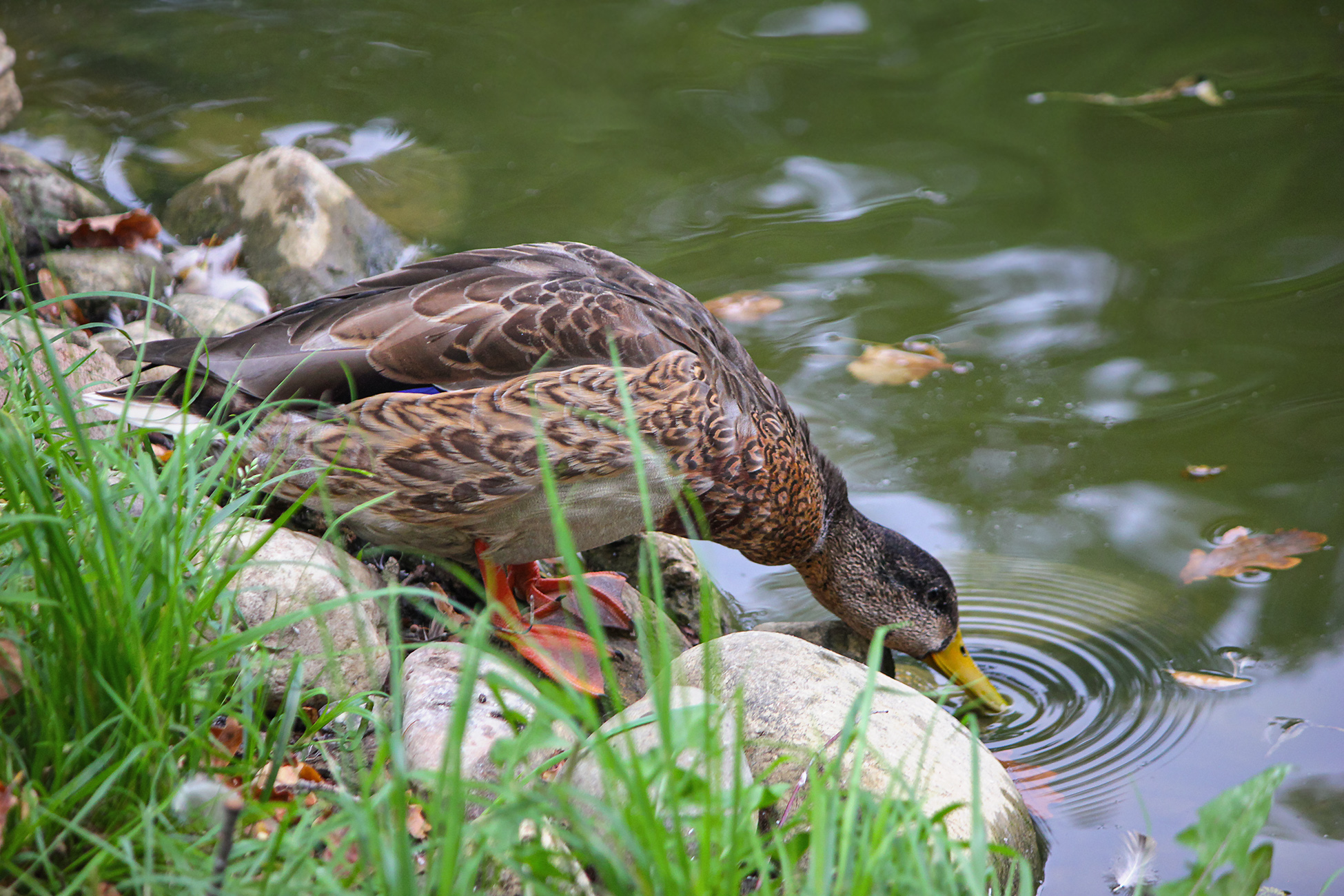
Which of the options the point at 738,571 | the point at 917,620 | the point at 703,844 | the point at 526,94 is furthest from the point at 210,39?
the point at 703,844

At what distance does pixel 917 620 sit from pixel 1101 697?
0.55 metres

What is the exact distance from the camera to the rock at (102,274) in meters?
4.16

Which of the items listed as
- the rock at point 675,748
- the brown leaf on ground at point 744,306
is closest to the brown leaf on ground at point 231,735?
the rock at point 675,748

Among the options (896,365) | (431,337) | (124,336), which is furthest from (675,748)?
(896,365)

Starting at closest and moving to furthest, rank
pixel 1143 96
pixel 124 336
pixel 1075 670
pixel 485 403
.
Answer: pixel 485 403 → pixel 1075 670 → pixel 124 336 → pixel 1143 96

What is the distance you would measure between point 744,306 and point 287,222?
1.97 metres

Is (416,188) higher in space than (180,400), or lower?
lower

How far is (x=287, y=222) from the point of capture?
4828 mm

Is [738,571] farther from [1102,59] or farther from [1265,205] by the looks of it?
[1102,59]

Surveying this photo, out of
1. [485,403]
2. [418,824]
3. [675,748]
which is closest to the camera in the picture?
[675,748]

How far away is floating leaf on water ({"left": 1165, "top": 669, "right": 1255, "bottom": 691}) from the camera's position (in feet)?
10.3

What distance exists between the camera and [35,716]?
66.1 inches

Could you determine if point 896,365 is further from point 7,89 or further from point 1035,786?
point 7,89

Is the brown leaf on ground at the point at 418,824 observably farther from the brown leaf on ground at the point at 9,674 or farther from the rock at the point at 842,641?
the rock at the point at 842,641
